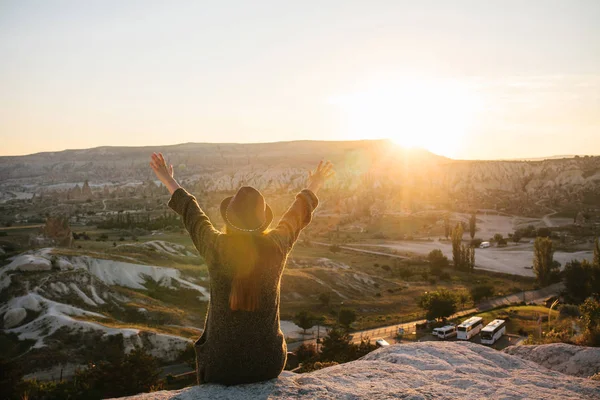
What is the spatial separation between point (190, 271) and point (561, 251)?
48.4 meters

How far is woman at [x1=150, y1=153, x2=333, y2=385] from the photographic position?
3.11 m

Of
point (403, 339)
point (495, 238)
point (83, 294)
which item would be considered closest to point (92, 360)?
point (83, 294)

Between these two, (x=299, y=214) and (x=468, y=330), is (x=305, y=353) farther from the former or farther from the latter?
(x=299, y=214)

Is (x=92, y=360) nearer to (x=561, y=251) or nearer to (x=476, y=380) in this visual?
(x=476, y=380)

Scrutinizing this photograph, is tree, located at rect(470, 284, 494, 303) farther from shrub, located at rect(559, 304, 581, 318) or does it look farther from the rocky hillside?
the rocky hillside

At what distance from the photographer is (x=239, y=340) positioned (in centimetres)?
320

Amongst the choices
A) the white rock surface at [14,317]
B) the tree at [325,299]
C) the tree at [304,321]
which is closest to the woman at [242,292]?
the white rock surface at [14,317]

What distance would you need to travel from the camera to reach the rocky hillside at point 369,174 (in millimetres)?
111312

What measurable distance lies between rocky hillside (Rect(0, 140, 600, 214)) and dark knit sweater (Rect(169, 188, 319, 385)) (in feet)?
339

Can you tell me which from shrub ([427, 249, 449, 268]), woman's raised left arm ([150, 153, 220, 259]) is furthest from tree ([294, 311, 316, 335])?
woman's raised left arm ([150, 153, 220, 259])

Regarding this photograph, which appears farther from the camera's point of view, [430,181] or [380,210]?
[430,181]

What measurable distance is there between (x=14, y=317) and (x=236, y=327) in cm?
2747

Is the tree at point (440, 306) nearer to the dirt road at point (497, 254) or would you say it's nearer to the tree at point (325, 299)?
the tree at point (325, 299)

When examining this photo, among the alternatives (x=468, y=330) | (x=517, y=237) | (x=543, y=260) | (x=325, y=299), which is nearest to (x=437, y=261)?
(x=543, y=260)
